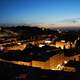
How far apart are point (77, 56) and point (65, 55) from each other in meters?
0.96

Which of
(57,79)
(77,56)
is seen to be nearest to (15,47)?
(77,56)

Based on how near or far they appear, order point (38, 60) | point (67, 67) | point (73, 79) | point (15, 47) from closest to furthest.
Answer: point (73, 79) → point (67, 67) → point (38, 60) → point (15, 47)

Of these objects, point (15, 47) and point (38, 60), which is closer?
point (38, 60)

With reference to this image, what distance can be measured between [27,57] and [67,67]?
3510 mm

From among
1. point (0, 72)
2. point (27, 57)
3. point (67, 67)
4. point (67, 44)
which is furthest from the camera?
point (67, 44)

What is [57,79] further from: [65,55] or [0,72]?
[65,55]

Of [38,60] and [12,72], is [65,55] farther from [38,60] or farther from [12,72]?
[12,72]

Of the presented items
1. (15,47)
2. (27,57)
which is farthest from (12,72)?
(15,47)

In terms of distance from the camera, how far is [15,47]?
20.6 metres

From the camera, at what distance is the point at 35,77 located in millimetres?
8031

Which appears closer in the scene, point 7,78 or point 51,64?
point 7,78

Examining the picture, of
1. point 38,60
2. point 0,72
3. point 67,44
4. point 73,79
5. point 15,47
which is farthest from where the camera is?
point 67,44

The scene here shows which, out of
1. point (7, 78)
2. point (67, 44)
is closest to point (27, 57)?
point (7, 78)

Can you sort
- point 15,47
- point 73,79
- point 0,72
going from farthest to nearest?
point 15,47, point 0,72, point 73,79
